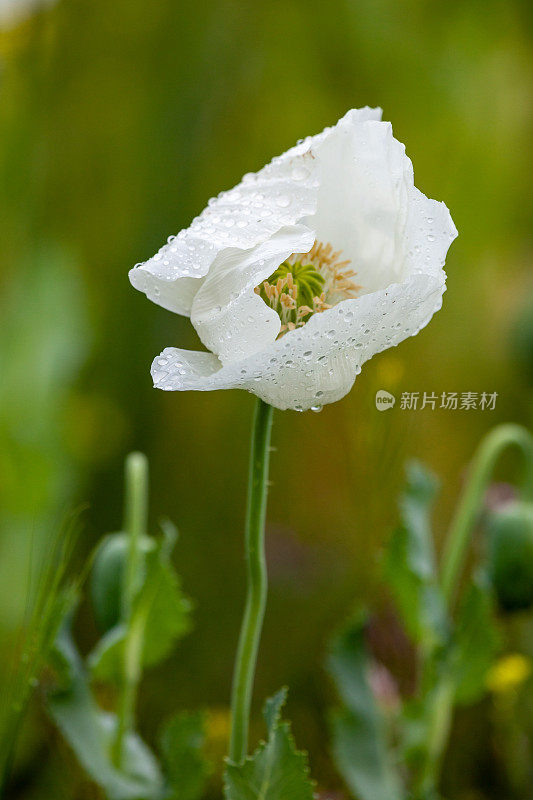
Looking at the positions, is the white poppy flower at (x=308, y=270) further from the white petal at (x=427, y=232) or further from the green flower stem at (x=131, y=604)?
the green flower stem at (x=131, y=604)

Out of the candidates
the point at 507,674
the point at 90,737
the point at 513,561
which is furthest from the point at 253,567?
the point at 507,674

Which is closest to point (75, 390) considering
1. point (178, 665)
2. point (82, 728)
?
point (178, 665)

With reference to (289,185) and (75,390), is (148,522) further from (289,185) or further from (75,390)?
(289,185)

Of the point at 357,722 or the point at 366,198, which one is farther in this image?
the point at 357,722

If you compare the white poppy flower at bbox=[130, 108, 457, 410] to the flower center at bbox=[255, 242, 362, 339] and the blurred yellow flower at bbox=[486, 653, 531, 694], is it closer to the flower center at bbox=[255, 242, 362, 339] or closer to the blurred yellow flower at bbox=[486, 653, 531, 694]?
the flower center at bbox=[255, 242, 362, 339]

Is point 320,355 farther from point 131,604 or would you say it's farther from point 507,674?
point 507,674

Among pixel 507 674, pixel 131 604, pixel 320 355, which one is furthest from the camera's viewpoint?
pixel 507 674
